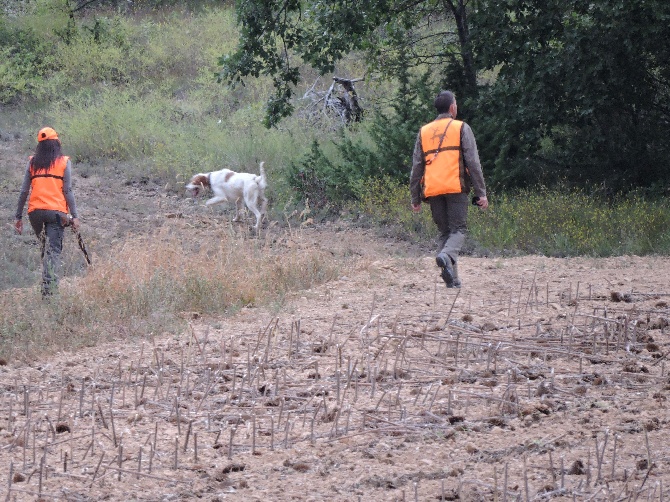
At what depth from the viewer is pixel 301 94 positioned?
944 inches

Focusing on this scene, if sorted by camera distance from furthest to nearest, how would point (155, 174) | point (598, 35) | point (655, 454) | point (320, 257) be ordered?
point (155, 174), point (598, 35), point (320, 257), point (655, 454)

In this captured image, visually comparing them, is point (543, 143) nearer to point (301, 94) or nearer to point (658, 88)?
point (658, 88)

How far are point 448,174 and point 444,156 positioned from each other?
0.57ft

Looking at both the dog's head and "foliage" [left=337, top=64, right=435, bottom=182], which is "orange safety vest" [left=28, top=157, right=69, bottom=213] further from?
"foliage" [left=337, top=64, right=435, bottom=182]

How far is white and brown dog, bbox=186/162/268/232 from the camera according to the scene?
14.9m

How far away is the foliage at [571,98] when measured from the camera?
13633 millimetres

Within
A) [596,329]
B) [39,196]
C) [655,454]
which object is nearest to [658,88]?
[596,329]

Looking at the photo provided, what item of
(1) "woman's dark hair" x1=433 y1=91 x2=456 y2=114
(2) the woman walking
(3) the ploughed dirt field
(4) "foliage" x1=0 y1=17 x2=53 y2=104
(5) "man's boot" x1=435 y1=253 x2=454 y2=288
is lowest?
(3) the ploughed dirt field

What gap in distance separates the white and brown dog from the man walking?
20.0 ft

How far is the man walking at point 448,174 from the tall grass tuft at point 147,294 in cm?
153

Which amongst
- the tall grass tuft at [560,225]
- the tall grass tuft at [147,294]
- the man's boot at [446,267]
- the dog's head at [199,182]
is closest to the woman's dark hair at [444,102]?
the man's boot at [446,267]

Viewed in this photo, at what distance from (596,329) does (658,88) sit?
9034mm

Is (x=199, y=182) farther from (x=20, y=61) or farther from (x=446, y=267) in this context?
(x=20, y=61)

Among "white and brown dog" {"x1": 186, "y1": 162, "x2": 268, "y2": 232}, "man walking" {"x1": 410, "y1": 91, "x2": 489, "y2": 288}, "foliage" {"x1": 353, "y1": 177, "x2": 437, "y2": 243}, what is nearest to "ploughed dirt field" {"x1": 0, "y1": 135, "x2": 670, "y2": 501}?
"man walking" {"x1": 410, "y1": 91, "x2": 489, "y2": 288}
